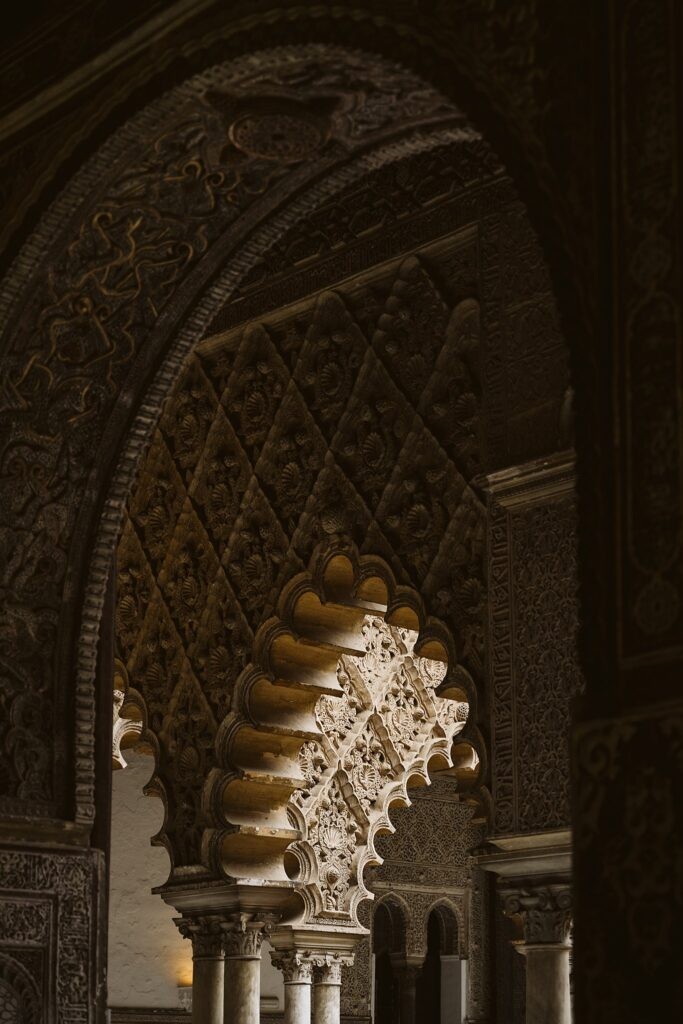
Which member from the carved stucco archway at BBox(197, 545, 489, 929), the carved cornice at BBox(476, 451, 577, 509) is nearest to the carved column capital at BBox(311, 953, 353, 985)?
the carved stucco archway at BBox(197, 545, 489, 929)

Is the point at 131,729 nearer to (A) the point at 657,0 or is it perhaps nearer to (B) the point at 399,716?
(B) the point at 399,716

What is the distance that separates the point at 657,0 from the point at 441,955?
11726 millimetres

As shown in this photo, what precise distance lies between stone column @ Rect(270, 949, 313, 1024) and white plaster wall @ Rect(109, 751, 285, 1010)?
93.7 inches

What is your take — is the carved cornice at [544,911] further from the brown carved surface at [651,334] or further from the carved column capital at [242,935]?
the brown carved surface at [651,334]

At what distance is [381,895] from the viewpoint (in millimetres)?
12500

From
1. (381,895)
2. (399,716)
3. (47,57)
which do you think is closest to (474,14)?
(47,57)

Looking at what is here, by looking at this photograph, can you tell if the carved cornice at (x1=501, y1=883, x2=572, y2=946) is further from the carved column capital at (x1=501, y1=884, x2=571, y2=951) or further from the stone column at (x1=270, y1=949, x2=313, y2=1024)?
the stone column at (x1=270, y1=949, x2=313, y2=1024)

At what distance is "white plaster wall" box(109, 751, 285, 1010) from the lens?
447 inches

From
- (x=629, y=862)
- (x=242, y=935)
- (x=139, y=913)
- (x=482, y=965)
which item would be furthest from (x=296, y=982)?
(x=629, y=862)

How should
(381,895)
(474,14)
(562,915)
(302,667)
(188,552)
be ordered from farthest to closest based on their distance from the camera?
(381,895) → (188,552) → (302,667) → (562,915) → (474,14)

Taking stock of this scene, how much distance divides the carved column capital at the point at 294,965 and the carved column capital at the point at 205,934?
60 centimetres

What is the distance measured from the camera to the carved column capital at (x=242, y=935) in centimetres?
812

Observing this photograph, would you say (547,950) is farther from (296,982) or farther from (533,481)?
(296,982)

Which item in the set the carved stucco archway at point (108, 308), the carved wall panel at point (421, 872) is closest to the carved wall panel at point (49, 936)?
the carved stucco archway at point (108, 308)
